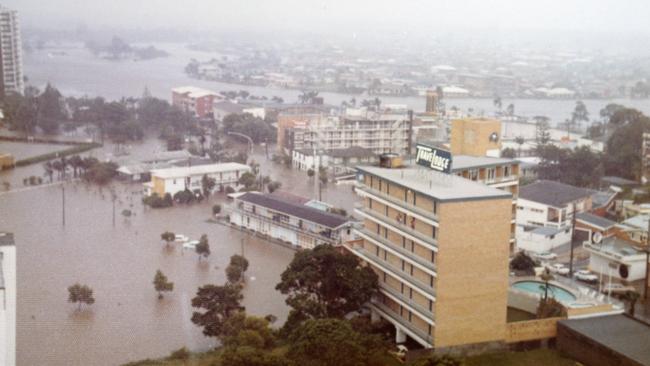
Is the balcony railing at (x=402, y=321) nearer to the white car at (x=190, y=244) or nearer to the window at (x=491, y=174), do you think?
the window at (x=491, y=174)

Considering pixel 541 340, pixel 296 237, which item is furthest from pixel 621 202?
pixel 541 340

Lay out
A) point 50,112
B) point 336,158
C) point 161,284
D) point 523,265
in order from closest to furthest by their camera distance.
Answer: point 161,284
point 523,265
point 336,158
point 50,112

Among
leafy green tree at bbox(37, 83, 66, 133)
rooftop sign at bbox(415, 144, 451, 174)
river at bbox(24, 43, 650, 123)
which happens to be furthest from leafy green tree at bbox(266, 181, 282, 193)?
river at bbox(24, 43, 650, 123)

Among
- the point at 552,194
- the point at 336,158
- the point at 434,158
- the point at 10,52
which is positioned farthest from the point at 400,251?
the point at 10,52

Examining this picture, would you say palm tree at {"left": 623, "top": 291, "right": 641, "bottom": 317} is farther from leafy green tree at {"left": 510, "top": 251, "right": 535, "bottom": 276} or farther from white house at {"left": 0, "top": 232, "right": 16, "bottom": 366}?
white house at {"left": 0, "top": 232, "right": 16, "bottom": 366}

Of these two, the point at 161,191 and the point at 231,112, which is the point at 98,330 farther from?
the point at 231,112

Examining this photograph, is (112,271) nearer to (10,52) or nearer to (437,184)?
(437,184)
